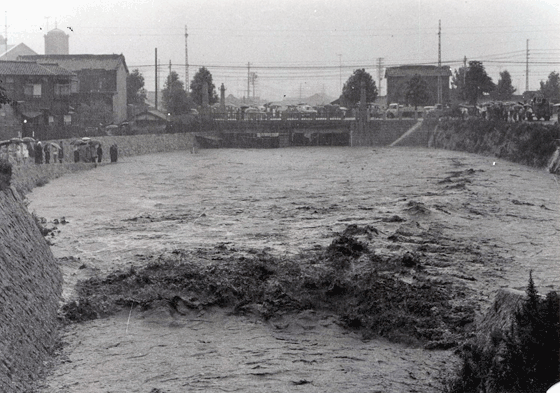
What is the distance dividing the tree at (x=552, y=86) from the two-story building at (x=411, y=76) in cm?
1207

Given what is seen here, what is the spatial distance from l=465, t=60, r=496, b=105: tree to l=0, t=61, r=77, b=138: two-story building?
4255cm

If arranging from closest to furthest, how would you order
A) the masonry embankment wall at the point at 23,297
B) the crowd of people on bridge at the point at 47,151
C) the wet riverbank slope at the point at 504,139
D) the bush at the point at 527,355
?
1. the bush at the point at 527,355
2. the masonry embankment wall at the point at 23,297
3. the crowd of people on bridge at the point at 47,151
4. the wet riverbank slope at the point at 504,139

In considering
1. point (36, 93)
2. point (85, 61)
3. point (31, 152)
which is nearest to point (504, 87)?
point (85, 61)

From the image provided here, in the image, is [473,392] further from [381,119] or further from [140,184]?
[381,119]

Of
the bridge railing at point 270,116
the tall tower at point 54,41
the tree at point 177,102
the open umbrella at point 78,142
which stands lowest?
the open umbrella at point 78,142

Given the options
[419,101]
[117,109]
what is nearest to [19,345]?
[117,109]

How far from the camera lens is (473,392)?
11125mm

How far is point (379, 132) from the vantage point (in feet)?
251

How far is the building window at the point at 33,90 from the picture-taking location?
60.6 m

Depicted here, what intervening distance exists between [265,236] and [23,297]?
1098cm

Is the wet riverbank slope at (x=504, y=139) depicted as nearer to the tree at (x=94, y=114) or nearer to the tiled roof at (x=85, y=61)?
the tree at (x=94, y=114)

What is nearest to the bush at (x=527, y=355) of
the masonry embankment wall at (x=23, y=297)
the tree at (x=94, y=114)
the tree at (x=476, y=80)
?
the masonry embankment wall at (x=23, y=297)

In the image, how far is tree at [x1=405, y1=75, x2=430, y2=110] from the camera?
8946cm

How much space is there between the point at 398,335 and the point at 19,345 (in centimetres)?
714
